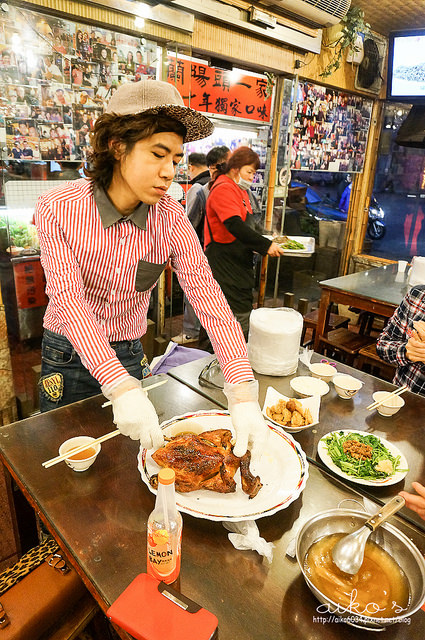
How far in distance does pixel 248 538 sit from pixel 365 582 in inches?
11.7

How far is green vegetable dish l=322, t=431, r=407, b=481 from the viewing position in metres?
1.46

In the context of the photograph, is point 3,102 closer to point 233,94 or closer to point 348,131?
point 233,94

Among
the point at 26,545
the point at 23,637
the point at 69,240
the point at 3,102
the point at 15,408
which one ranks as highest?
the point at 3,102

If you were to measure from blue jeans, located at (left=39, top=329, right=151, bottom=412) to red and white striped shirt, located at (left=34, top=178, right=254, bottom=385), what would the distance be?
0.08 meters

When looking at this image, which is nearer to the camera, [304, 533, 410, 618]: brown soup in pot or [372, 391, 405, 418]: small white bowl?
[304, 533, 410, 618]: brown soup in pot

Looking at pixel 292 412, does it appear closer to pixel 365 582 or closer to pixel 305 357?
pixel 305 357

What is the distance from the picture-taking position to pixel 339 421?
1800 mm

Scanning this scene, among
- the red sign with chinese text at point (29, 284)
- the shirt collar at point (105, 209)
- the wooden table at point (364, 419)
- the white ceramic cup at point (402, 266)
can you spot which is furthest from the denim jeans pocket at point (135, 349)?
the white ceramic cup at point (402, 266)

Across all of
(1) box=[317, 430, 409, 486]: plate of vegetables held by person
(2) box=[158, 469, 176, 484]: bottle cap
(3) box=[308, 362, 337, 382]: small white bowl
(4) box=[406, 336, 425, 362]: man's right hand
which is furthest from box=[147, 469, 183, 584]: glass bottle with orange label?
(4) box=[406, 336, 425, 362]: man's right hand

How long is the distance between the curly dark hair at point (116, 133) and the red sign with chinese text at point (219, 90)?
2568mm

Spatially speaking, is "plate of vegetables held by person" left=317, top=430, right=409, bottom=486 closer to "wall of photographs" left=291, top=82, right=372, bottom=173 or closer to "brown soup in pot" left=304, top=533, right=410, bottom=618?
"brown soup in pot" left=304, top=533, right=410, bottom=618

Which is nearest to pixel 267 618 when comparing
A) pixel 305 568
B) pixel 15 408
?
pixel 305 568

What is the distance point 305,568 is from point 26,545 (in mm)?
1198

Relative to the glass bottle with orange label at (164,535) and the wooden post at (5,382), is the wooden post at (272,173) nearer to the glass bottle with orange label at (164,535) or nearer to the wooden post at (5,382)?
the wooden post at (5,382)
